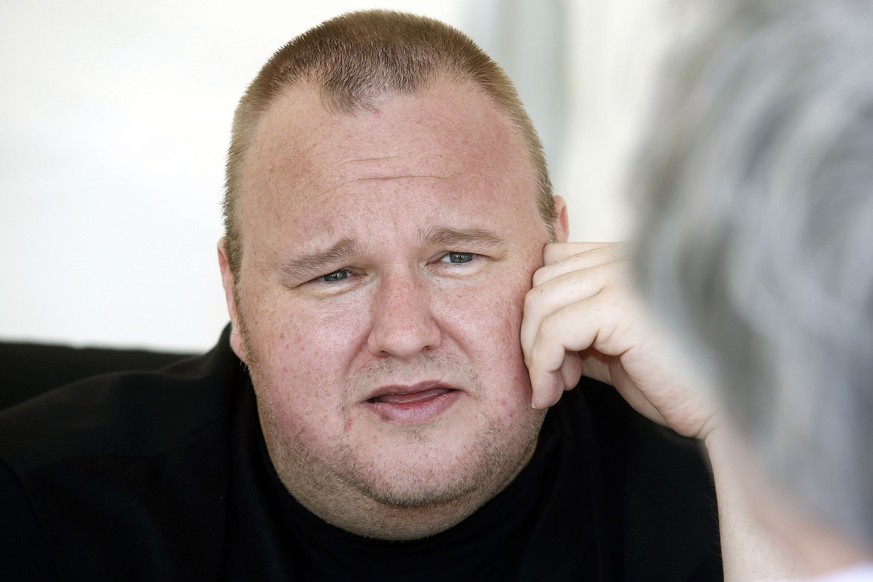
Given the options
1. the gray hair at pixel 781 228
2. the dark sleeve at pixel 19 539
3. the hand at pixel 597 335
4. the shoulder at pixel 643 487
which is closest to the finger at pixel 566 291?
the hand at pixel 597 335

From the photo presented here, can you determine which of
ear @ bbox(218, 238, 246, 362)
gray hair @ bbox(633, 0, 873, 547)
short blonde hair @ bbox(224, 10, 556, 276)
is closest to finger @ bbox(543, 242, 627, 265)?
short blonde hair @ bbox(224, 10, 556, 276)

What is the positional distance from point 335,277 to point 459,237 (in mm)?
Result: 224

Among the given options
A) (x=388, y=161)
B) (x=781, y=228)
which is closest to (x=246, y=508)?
(x=388, y=161)

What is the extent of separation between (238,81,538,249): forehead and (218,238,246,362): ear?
194 millimetres

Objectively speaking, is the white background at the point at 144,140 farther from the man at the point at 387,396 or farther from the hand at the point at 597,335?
the hand at the point at 597,335

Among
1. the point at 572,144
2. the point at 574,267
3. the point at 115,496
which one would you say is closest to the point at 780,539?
the point at 574,267

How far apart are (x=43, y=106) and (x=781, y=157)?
3.21 meters

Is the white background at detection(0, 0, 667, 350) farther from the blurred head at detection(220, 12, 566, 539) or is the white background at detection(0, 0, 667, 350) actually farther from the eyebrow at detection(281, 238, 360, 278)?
the eyebrow at detection(281, 238, 360, 278)

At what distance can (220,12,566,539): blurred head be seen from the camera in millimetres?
1638

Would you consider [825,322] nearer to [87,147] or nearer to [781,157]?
[781,157]

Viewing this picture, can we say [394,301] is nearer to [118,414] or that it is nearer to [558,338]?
[558,338]

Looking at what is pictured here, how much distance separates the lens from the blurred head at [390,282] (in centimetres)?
164

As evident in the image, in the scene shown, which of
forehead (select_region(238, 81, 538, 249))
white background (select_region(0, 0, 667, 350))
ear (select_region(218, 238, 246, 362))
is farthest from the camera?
white background (select_region(0, 0, 667, 350))

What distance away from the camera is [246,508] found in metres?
1.79
